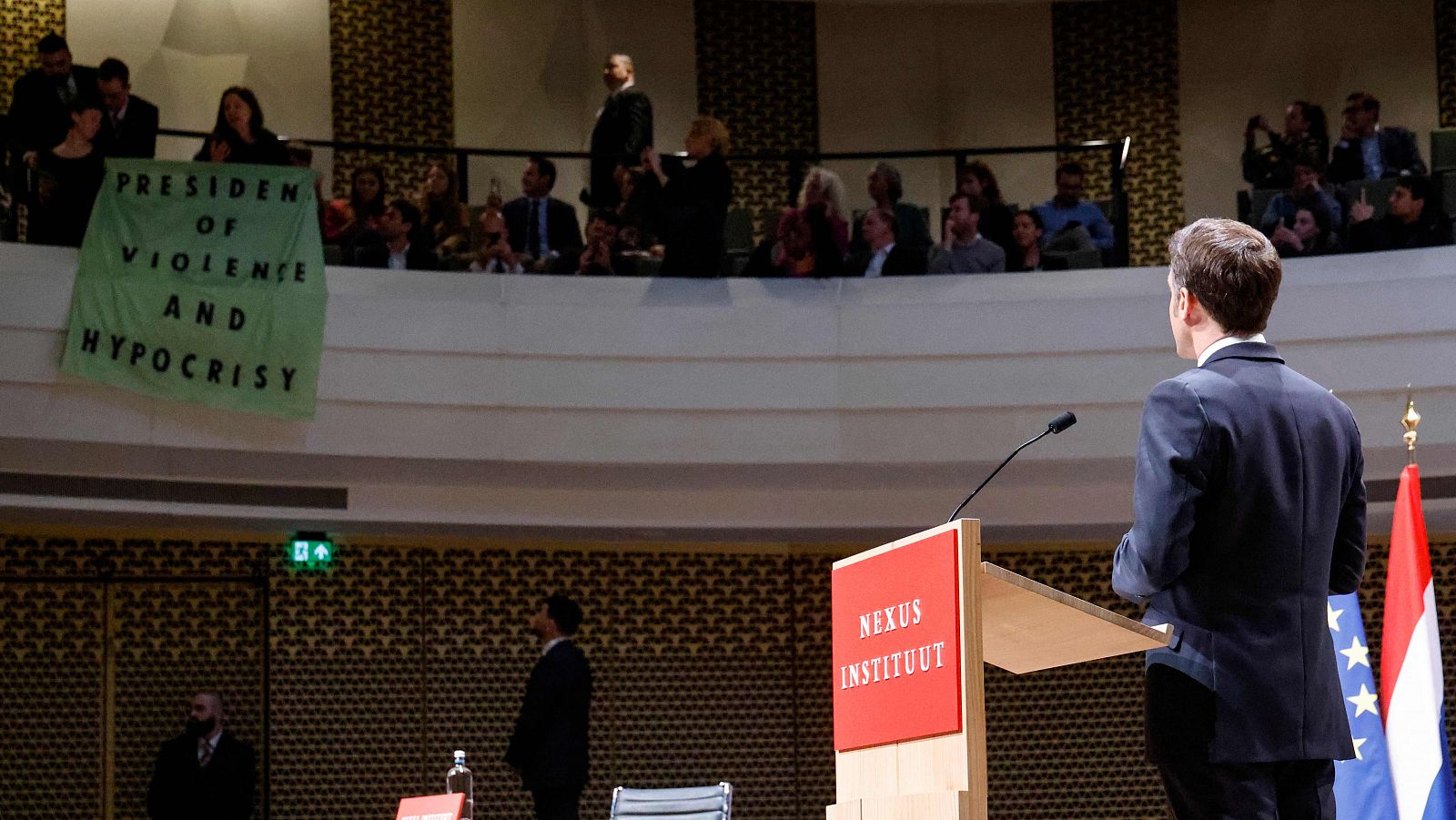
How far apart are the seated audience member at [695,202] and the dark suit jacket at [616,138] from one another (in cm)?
22

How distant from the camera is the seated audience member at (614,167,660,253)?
32.6ft

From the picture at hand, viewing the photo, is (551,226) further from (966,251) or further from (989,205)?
(989,205)

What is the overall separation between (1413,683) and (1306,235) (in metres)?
3.72

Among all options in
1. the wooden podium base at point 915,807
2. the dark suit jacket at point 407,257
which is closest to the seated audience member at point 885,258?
the dark suit jacket at point 407,257

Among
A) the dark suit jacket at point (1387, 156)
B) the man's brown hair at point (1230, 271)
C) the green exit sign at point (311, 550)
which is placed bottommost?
the green exit sign at point (311, 550)

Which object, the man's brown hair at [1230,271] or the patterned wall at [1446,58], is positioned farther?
the patterned wall at [1446,58]

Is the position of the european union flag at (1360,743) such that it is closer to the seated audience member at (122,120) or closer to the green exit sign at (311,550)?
the seated audience member at (122,120)

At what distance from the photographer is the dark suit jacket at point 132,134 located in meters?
8.94

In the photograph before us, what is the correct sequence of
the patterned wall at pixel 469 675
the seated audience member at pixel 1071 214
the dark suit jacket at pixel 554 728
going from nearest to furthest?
1. the dark suit jacket at pixel 554 728
2. the seated audience member at pixel 1071 214
3. the patterned wall at pixel 469 675

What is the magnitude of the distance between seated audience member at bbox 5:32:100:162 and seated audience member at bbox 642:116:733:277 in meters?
2.97

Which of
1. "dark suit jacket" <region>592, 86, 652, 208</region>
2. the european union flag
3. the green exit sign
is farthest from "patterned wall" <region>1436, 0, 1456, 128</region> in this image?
the green exit sign

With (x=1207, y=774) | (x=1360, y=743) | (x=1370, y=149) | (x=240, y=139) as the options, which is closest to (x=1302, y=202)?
(x=1370, y=149)

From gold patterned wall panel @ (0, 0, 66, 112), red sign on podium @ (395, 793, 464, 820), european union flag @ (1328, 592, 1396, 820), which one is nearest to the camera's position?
red sign on podium @ (395, 793, 464, 820)

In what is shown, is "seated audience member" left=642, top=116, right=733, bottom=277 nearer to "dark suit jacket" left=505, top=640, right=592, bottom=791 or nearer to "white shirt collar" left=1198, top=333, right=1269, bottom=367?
"dark suit jacket" left=505, top=640, right=592, bottom=791
